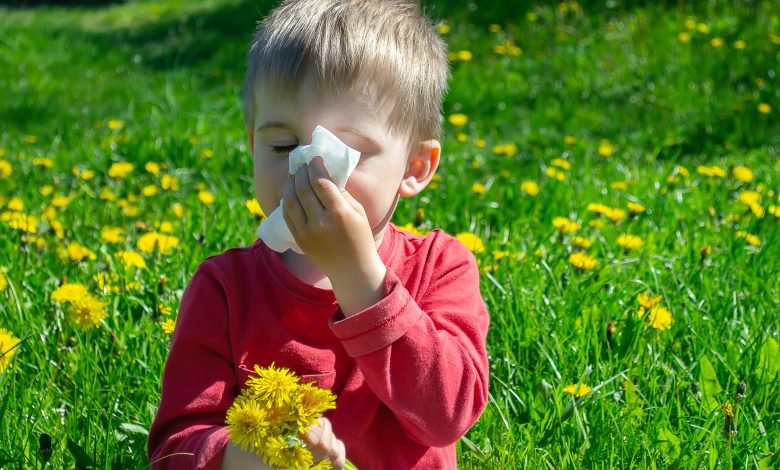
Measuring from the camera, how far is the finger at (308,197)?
137 centimetres

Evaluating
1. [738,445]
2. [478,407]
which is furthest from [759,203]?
[478,407]

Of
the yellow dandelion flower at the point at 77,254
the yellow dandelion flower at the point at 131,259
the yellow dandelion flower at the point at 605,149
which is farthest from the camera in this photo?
the yellow dandelion flower at the point at 605,149

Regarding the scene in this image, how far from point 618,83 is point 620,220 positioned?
264 cm

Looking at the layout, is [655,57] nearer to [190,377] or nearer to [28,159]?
[28,159]

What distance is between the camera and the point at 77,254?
2455 mm

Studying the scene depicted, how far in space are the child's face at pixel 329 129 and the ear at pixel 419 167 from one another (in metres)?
0.14

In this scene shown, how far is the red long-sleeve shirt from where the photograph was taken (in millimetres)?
1473

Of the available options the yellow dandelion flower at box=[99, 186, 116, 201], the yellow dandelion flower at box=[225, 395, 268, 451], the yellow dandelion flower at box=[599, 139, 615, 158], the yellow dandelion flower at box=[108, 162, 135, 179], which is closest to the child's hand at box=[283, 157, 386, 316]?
the yellow dandelion flower at box=[225, 395, 268, 451]

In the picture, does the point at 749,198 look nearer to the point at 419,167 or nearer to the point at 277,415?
the point at 419,167

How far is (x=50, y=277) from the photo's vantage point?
7.95 feet

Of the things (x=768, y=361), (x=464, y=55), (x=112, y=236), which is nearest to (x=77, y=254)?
(x=112, y=236)

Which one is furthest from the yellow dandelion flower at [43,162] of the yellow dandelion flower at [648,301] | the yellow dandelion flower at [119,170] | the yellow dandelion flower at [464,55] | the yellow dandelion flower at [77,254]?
the yellow dandelion flower at [464,55]

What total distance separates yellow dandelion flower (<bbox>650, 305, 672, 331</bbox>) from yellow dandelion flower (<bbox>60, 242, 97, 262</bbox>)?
1.38 m

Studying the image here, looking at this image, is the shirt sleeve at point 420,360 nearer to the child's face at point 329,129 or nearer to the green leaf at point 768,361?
the child's face at point 329,129
